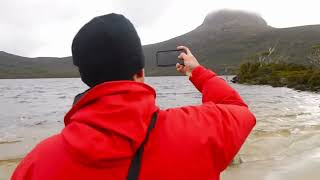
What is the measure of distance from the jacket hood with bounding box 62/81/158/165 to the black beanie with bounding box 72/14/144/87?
4.2 inches

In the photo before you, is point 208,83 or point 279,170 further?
point 279,170

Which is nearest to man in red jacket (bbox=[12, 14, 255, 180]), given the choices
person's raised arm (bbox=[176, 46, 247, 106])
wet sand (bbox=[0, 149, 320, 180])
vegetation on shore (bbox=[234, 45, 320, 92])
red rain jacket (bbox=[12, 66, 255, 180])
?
red rain jacket (bbox=[12, 66, 255, 180])

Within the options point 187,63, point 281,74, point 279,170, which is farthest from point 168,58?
point 281,74

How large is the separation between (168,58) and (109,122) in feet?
3.03

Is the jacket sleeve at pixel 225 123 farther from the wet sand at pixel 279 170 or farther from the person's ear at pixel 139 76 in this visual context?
the wet sand at pixel 279 170

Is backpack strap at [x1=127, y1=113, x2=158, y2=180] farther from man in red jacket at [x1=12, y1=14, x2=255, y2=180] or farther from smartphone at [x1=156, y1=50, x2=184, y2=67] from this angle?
smartphone at [x1=156, y1=50, x2=184, y2=67]

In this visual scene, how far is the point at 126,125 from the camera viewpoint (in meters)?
1.68

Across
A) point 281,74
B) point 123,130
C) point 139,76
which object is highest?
point 139,76

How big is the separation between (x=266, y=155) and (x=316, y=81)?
4591 centimetres

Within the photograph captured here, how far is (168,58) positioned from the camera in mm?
2520

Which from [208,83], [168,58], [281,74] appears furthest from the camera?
[281,74]

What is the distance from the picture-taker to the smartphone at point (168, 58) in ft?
8.14

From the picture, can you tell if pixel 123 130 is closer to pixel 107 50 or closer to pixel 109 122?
pixel 109 122

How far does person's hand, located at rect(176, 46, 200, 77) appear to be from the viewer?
92.6 inches
